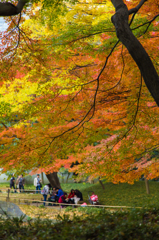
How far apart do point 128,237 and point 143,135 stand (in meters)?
3.46

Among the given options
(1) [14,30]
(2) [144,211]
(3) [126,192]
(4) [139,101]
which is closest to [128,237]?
(2) [144,211]

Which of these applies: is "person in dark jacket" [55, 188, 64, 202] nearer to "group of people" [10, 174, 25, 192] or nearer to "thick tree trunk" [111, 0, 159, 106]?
"group of people" [10, 174, 25, 192]

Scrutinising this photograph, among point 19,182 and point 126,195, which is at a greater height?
point 19,182

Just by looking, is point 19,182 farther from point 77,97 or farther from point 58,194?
point 77,97

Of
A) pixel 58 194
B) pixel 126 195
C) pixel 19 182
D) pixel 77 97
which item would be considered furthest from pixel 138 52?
pixel 19 182

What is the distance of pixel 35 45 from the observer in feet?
19.8

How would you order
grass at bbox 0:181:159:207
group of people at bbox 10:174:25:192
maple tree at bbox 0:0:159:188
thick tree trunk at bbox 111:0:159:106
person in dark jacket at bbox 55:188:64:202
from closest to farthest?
thick tree trunk at bbox 111:0:159:106
maple tree at bbox 0:0:159:188
person in dark jacket at bbox 55:188:64:202
grass at bbox 0:181:159:207
group of people at bbox 10:174:25:192

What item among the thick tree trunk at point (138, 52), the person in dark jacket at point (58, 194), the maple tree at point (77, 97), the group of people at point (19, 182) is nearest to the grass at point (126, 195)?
the group of people at point (19, 182)

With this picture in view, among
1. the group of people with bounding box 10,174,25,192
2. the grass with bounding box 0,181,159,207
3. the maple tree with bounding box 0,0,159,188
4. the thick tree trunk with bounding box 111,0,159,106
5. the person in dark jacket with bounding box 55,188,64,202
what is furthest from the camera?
the group of people with bounding box 10,174,25,192

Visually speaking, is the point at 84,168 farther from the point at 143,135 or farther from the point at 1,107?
the point at 1,107

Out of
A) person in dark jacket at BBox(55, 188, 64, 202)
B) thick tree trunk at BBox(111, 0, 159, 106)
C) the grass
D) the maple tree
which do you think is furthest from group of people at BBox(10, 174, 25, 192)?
thick tree trunk at BBox(111, 0, 159, 106)

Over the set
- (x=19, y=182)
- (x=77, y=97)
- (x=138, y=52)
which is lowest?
(x=19, y=182)

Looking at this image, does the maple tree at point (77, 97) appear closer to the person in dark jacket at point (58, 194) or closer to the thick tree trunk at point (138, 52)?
the thick tree trunk at point (138, 52)

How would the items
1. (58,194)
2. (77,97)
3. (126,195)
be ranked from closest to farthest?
(77,97) → (58,194) → (126,195)
